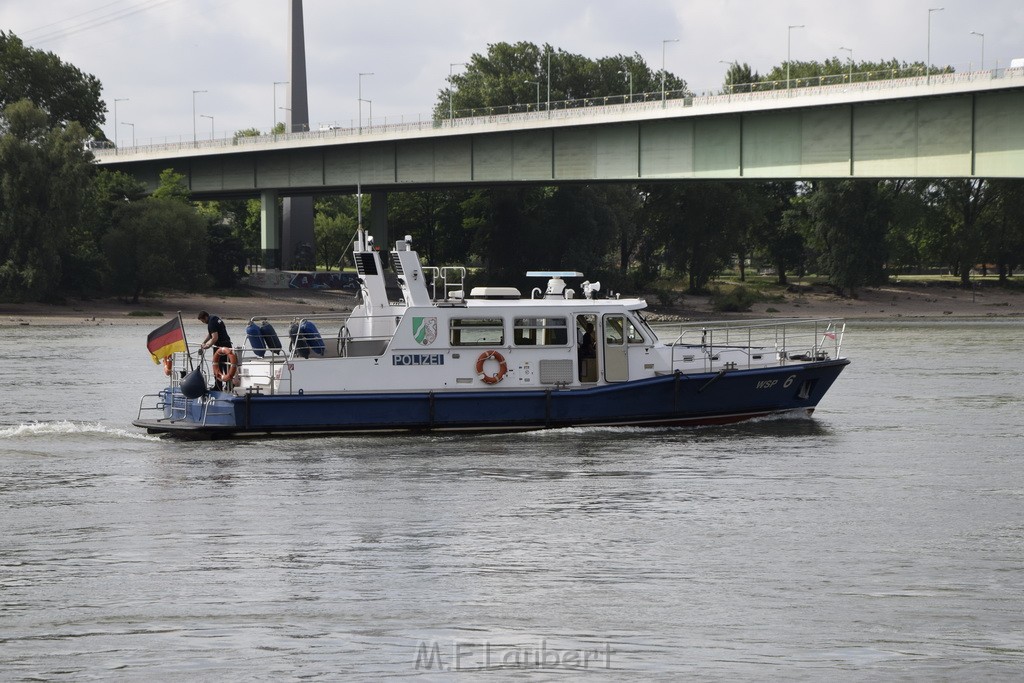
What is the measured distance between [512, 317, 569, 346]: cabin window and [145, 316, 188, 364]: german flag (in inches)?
251

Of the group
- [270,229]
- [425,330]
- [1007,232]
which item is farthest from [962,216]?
[425,330]

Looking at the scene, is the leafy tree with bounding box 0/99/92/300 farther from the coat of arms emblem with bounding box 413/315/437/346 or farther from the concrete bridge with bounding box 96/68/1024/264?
the coat of arms emblem with bounding box 413/315/437/346

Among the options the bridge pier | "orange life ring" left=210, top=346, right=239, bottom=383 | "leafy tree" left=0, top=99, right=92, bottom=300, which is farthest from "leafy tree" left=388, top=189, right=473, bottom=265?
"orange life ring" left=210, top=346, right=239, bottom=383

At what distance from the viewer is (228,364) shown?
2603 centimetres

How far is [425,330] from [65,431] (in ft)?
27.1

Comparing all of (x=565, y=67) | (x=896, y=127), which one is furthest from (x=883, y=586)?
(x=565, y=67)

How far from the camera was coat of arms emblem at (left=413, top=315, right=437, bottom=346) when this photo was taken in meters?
26.0

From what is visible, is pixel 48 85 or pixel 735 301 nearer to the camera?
pixel 735 301

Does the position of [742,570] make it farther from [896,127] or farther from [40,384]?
[896,127]

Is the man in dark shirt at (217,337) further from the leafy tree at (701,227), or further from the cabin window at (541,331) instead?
the leafy tree at (701,227)

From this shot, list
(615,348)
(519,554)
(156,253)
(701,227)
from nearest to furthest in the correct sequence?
(519,554)
(615,348)
(156,253)
(701,227)

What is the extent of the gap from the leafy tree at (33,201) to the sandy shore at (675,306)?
1883mm

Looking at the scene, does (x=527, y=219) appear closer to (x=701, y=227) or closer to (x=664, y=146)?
(x=701, y=227)

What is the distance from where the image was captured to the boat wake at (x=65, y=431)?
27.8 metres
